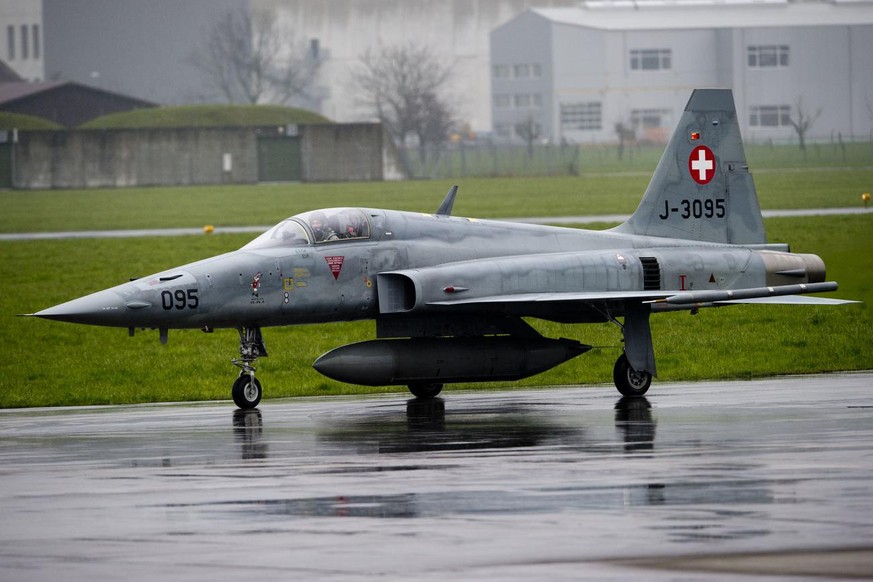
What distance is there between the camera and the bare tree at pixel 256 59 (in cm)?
13462

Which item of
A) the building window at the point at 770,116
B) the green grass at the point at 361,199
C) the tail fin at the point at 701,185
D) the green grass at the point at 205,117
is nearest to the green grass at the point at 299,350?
the tail fin at the point at 701,185

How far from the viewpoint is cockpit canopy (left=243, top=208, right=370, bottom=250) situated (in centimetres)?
1852

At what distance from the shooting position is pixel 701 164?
834 inches

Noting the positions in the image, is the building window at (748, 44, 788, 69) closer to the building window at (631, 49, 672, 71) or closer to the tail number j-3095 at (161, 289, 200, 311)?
the building window at (631, 49, 672, 71)

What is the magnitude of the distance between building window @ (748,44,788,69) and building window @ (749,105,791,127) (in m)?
2.37

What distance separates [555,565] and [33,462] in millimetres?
6514

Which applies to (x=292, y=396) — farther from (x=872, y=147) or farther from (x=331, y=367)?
(x=872, y=147)

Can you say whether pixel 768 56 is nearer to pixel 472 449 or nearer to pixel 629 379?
pixel 629 379

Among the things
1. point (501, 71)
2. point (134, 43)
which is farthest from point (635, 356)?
point (134, 43)

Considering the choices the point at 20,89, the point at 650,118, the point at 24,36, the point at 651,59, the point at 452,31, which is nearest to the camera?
the point at 20,89

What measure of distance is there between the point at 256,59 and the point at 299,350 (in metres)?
112

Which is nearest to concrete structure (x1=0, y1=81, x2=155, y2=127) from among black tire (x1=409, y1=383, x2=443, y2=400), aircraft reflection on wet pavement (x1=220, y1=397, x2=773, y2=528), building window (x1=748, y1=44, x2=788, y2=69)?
building window (x1=748, y1=44, x2=788, y2=69)

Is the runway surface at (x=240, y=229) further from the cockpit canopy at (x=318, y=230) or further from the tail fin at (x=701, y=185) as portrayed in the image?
the cockpit canopy at (x=318, y=230)

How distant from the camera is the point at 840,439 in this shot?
45.0 ft
